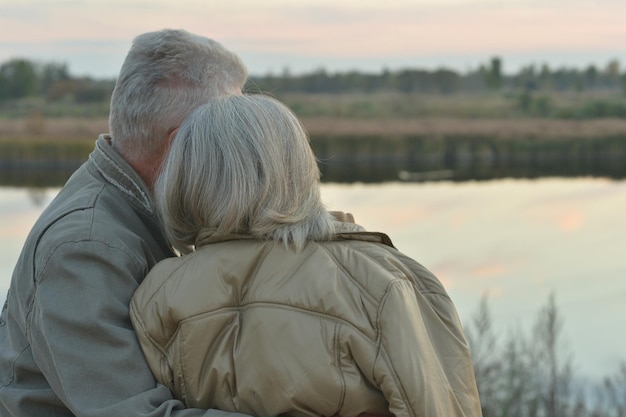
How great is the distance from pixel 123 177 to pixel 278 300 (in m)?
0.70

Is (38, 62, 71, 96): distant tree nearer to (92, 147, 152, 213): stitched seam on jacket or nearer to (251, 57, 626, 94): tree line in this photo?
(251, 57, 626, 94): tree line

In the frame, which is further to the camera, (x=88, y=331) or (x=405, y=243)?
(x=405, y=243)

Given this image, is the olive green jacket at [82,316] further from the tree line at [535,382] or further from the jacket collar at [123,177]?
the tree line at [535,382]

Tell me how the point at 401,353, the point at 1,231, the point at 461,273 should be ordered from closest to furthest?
the point at 401,353 < the point at 461,273 < the point at 1,231

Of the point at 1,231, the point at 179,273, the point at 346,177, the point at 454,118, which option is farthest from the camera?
the point at 454,118

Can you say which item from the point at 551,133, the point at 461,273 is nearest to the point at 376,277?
the point at 461,273

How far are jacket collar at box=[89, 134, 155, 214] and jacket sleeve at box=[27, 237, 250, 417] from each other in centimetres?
31

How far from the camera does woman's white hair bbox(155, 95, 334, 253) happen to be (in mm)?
1916

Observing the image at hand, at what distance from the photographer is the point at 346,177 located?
20094 millimetres

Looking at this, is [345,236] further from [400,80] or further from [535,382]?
[400,80]

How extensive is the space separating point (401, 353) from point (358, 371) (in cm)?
10

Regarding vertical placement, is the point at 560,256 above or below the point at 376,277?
→ below

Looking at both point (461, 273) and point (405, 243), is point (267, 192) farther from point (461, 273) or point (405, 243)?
point (405, 243)

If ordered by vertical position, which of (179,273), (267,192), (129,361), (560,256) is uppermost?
(267,192)
